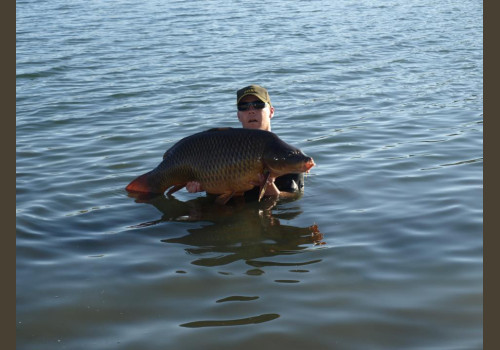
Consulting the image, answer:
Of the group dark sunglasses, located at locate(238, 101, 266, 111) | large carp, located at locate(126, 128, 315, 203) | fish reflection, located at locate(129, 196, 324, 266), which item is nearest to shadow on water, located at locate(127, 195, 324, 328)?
fish reflection, located at locate(129, 196, 324, 266)

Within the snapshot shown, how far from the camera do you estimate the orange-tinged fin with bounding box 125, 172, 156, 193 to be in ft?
20.8

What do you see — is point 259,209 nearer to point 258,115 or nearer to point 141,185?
point 258,115

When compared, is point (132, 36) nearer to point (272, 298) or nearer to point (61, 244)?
point (61, 244)

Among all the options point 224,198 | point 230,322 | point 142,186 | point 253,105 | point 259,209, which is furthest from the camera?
point 142,186

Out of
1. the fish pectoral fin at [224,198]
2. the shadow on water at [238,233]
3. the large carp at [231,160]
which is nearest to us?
the shadow on water at [238,233]

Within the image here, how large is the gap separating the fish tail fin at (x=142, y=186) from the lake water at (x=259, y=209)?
0.14m

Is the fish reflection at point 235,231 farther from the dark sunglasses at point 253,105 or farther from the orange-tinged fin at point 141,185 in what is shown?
the dark sunglasses at point 253,105

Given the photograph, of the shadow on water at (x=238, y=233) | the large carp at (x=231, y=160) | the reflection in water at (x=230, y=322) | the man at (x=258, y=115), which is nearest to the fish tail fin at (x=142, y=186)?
the shadow on water at (x=238, y=233)

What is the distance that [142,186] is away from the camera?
6.43 m

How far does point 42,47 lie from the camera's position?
14.9m

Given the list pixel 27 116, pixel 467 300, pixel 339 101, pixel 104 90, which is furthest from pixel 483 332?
pixel 104 90

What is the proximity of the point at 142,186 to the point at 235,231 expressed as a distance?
1131 mm

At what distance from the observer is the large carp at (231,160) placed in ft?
18.4

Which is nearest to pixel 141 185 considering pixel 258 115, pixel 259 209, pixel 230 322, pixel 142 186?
pixel 142 186
